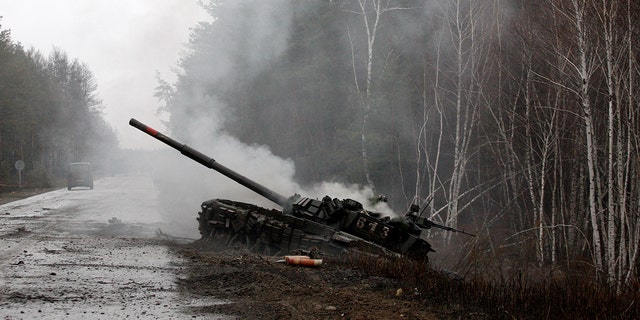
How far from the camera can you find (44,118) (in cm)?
6016

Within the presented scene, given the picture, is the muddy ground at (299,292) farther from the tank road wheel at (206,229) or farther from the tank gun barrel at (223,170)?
the tank road wheel at (206,229)

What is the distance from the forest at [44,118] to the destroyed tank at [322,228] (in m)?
30.4

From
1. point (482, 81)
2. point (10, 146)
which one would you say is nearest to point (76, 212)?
point (482, 81)

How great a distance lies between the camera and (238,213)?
15031 mm

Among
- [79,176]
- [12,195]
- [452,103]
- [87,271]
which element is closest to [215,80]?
[12,195]

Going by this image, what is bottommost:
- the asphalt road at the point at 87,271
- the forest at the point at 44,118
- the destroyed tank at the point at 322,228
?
the asphalt road at the point at 87,271

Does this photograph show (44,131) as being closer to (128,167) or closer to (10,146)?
(10,146)

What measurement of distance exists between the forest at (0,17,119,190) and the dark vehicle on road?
3.41 meters

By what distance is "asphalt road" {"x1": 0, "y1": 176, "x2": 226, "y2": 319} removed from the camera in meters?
7.74

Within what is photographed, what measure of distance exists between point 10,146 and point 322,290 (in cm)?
5089

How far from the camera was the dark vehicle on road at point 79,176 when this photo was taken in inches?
1661

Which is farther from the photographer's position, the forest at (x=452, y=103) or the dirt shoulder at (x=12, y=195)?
the dirt shoulder at (x=12, y=195)

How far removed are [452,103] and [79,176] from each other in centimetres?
2799

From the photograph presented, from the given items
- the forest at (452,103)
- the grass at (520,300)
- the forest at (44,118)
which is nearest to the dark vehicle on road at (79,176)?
the forest at (44,118)
